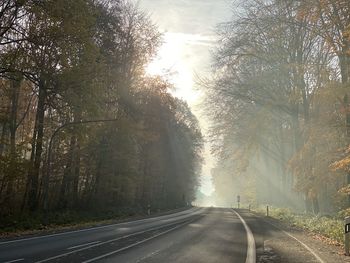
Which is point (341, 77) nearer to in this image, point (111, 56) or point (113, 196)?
point (111, 56)

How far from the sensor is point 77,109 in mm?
21172

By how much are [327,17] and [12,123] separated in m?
18.6

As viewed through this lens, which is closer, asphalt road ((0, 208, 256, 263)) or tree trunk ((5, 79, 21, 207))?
asphalt road ((0, 208, 256, 263))

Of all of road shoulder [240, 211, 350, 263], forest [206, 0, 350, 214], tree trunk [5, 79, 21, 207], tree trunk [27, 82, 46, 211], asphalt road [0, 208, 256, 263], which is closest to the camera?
asphalt road [0, 208, 256, 263]

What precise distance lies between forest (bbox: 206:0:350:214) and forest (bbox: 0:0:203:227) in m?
6.65

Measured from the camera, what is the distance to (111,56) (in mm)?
29078

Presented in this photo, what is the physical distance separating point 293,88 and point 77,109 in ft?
47.6

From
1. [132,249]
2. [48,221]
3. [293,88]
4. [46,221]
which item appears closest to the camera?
[132,249]

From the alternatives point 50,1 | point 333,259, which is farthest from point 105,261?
point 50,1

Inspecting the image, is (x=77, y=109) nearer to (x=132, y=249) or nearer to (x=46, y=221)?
(x=46, y=221)

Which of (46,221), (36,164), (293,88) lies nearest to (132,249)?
(46,221)

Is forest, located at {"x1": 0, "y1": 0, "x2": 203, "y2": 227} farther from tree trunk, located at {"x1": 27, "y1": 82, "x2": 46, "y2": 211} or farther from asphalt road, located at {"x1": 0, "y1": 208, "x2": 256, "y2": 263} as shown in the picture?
asphalt road, located at {"x1": 0, "y1": 208, "x2": 256, "y2": 263}

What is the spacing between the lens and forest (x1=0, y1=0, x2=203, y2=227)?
17.3m

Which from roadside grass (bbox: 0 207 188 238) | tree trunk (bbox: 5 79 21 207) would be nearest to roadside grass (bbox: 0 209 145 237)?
roadside grass (bbox: 0 207 188 238)
